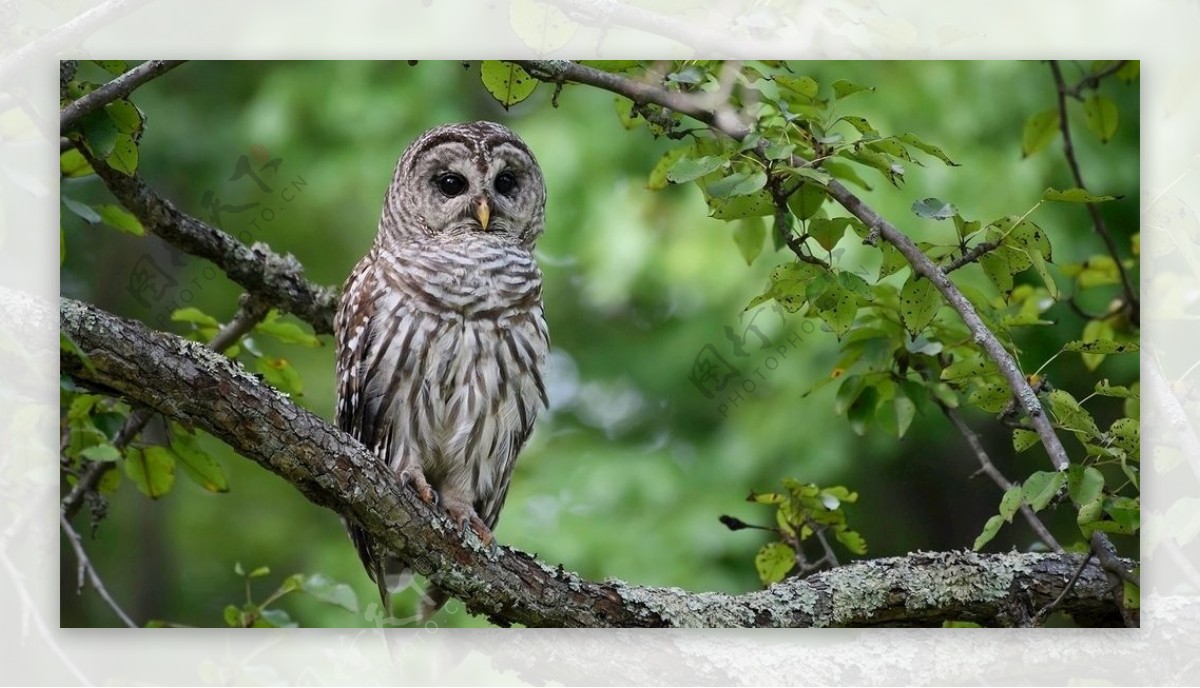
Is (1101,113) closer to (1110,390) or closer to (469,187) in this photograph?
(1110,390)

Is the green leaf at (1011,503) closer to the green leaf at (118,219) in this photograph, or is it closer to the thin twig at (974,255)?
the thin twig at (974,255)

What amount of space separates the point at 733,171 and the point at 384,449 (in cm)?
94

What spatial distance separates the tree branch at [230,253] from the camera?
2836mm

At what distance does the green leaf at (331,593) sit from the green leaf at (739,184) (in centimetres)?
116

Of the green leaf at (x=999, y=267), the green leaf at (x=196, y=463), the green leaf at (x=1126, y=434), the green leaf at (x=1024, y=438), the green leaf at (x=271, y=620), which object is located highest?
the green leaf at (x=999, y=267)

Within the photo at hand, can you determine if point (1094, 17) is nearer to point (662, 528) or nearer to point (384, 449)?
point (662, 528)

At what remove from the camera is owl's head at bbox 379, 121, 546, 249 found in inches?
110

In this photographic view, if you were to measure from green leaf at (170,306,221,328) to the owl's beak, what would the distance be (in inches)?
25.2

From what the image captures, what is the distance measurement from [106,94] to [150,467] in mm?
832

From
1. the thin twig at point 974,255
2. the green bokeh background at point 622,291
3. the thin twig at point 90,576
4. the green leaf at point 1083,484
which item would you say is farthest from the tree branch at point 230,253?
the green leaf at point 1083,484

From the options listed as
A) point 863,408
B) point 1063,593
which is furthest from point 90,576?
point 1063,593

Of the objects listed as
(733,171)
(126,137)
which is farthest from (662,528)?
(126,137)

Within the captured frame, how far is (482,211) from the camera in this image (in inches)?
109

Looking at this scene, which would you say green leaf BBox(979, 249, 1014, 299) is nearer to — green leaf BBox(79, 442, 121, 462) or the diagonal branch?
the diagonal branch
